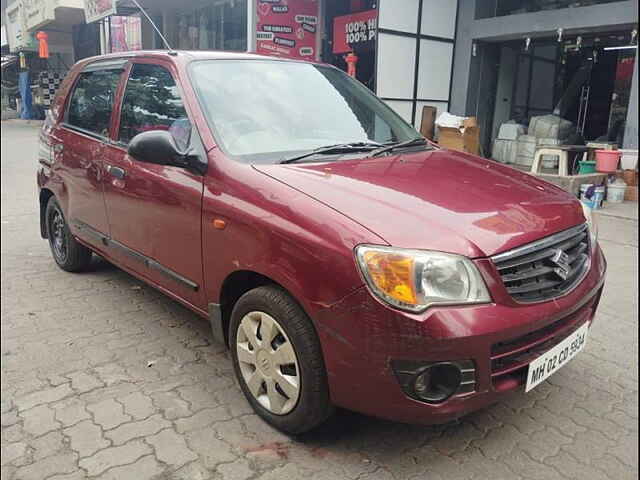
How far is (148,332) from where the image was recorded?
11.4 ft

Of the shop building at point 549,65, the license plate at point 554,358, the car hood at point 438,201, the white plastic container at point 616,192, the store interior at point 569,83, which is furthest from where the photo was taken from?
the store interior at point 569,83

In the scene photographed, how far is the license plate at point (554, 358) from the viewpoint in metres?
2.13

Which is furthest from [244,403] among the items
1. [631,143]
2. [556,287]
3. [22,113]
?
[22,113]

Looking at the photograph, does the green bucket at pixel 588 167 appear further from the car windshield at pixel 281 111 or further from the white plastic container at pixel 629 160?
the car windshield at pixel 281 111

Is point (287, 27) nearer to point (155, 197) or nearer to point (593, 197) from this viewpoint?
point (593, 197)

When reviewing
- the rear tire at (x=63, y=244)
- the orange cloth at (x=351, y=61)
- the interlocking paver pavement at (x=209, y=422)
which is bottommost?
the interlocking paver pavement at (x=209, y=422)

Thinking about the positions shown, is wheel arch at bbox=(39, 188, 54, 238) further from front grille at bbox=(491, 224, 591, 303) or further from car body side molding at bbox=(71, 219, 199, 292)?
front grille at bbox=(491, 224, 591, 303)

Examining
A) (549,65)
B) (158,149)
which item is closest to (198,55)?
(158,149)

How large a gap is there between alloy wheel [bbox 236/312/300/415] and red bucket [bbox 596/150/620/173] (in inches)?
285

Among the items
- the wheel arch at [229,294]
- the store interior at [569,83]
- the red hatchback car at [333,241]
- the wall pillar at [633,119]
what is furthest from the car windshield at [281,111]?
the store interior at [569,83]

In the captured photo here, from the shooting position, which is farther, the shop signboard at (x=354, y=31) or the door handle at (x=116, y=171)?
the shop signboard at (x=354, y=31)

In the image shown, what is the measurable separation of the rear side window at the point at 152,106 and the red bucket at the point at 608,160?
6980 millimetres

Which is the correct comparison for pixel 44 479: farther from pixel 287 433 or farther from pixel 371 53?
pixel 371 53

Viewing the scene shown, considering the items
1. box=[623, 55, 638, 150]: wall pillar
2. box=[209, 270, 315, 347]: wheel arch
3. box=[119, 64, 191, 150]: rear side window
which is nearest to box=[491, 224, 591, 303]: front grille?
box=[209, 270, 315, 347]: wheel arch
